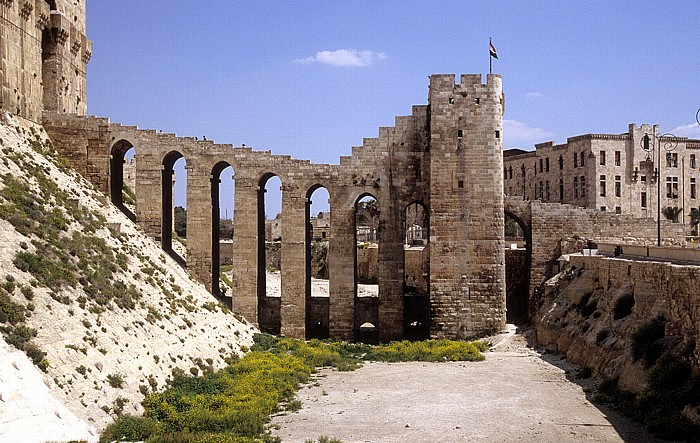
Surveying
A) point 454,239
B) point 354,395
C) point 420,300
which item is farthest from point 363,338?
point 354,395

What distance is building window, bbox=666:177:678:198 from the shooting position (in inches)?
2267

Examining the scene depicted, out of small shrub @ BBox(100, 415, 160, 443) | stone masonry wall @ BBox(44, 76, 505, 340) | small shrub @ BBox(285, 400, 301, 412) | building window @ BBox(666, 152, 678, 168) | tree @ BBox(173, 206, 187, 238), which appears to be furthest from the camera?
tree @ BBox(173, 206, 187, 238)

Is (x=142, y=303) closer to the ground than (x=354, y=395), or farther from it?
farther from it

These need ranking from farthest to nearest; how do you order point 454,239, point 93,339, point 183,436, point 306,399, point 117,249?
point 454,239
point 117,249
point 306,399
point 93,339
point 183,436

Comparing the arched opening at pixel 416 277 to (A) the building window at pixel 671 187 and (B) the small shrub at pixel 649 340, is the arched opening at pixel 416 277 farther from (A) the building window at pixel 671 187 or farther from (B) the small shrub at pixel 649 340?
(A) the building window at pixel 671 187

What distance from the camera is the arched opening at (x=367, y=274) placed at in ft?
113

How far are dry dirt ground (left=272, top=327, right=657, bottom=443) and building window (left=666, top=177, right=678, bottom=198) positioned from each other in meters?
35.3

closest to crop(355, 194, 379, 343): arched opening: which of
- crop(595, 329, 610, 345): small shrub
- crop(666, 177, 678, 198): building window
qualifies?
crop(595, 329, 610, 345): small shrub

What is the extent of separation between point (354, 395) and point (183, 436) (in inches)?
303

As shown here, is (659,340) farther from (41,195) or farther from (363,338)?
(41,195)

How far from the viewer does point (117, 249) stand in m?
27.7

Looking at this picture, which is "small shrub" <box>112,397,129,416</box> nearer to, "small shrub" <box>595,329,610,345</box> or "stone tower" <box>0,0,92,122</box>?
"small shrub" <box>595,329,610,345</box>

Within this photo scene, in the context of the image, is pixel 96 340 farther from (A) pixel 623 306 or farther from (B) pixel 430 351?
(A) pixel 623 306

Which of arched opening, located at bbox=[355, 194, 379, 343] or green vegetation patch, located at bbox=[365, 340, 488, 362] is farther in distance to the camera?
arched opening, located at bbox=[355, 194, 379, 343]
